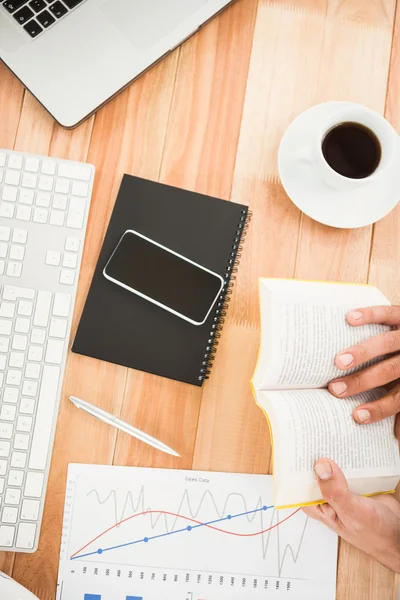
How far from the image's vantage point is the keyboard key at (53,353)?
0.83m

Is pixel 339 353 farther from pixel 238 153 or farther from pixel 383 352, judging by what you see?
pixel 238 153

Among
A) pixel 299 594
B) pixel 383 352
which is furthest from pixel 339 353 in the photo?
pixel 299 594

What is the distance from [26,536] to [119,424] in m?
0.19

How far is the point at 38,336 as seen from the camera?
83 cm

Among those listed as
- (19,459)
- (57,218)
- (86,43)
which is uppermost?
(86,43)

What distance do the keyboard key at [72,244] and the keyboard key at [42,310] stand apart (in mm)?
69

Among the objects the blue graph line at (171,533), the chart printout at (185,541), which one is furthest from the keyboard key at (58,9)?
the blue graph line at (171,533)

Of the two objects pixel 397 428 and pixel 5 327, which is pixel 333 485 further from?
pixel 5 327

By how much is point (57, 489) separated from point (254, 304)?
1.25 ft

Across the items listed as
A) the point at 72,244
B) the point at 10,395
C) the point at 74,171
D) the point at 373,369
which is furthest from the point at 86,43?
the point at 373,369

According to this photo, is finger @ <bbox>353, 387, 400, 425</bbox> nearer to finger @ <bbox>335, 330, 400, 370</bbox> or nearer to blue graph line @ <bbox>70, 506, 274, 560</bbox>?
finger @ <bbox>335, 330, 400, 370</bbox>

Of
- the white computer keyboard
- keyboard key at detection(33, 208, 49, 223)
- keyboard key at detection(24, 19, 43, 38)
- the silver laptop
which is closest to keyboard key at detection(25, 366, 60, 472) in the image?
the white computer keyboard

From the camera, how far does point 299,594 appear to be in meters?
0.85

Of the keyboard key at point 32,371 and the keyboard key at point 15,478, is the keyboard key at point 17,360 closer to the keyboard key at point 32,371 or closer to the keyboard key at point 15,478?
the keyboard key at point 32,371
